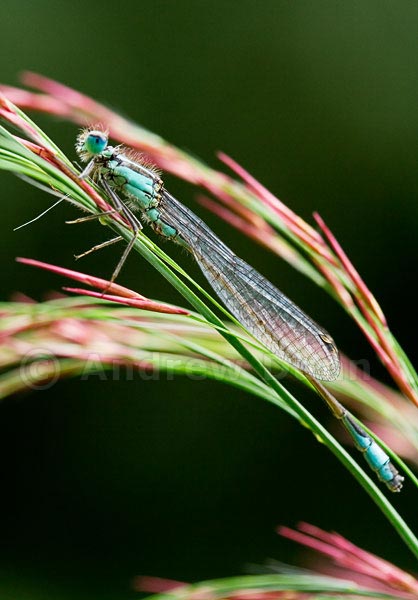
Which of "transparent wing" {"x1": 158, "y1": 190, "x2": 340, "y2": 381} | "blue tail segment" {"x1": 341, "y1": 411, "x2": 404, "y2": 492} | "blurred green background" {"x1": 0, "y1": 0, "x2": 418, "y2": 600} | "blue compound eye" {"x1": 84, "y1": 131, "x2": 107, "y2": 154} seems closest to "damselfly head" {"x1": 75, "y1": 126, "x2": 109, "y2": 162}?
"blue compound eye" {"x1": 84, "y1": 131, "x2": 107, "y2": 154}

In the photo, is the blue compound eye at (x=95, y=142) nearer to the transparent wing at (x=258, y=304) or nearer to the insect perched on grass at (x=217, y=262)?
the insect perched on grass at (x=217, y=262)

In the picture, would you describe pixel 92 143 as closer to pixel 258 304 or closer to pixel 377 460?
pixel 258 304

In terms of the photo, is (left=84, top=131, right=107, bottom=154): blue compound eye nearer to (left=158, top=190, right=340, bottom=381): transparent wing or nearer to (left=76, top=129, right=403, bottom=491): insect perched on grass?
(left=76, top=129, right=403, bottom=491): insect perched on grass

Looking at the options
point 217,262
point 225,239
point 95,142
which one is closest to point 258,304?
point 217,262

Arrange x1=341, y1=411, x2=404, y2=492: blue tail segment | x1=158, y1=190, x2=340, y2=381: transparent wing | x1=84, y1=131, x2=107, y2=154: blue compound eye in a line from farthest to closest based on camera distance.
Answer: x1=84, y1=131, x2=107, y2=154: blue compound eye, x1=158, y1=190, x2=340, y2=381: transparent wing, x1=341, y1=411, x2=404, y2=492: blue tail segment

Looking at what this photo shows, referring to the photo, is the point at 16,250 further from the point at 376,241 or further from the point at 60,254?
the point at 376,241

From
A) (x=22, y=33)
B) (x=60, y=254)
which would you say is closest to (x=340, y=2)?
(x=22, y=33)
